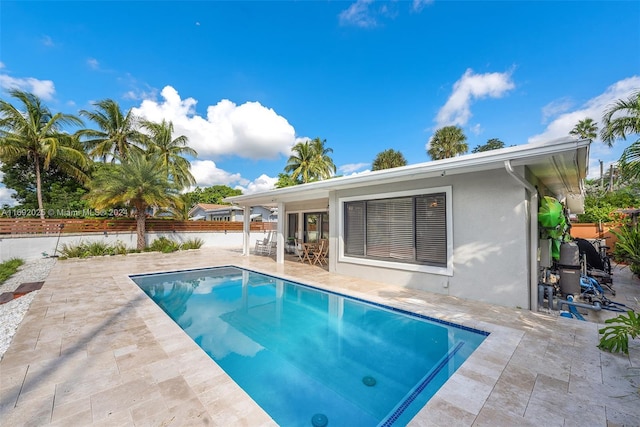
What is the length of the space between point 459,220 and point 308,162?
75.8 feet

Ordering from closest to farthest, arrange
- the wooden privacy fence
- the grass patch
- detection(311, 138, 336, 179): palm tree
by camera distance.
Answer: the grass patch
the wooden privacy fence
detection(311, 138, 336, 179): palm tree

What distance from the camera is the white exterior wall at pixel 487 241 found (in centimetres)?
554

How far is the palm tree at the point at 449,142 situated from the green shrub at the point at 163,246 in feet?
83.1

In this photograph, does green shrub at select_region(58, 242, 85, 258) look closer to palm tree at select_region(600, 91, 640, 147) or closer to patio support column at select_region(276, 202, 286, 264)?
patio support column at select_region(276, 202, 286, 264)

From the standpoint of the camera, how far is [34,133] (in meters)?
15.8

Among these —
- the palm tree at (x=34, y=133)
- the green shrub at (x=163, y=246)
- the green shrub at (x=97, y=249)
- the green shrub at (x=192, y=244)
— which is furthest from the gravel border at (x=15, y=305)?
the palm tree at (x=34, y=133)

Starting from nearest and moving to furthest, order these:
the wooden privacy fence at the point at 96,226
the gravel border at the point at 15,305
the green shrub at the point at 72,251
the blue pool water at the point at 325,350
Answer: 1. the blue pool water at the point at 325,350
2. the gravel border at the point at 15,305
3. the wooden privacy fence at the point at 96,226
4. the green shrub at the point at 72,251

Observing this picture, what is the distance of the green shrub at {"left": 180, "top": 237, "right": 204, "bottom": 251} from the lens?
56.6 ft

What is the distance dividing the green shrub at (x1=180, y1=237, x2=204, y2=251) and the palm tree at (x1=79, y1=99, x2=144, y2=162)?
746 centimetres

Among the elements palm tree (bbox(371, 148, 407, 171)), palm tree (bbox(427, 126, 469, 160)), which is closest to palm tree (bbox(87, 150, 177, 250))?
palm tree (bbox(371, 148, 407, 171))

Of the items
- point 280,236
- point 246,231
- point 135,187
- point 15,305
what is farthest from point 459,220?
→ point 135,187

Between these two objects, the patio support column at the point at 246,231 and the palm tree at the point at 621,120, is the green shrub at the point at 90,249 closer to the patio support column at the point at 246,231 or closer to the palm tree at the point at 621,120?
the patio support column at the point at 246,231

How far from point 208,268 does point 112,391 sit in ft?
27.1

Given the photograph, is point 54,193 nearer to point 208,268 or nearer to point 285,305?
point 208,268
